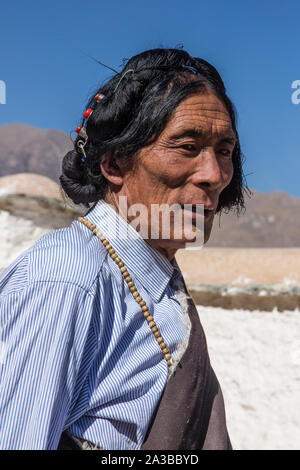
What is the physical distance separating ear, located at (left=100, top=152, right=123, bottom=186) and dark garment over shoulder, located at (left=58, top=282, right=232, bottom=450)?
291 mm

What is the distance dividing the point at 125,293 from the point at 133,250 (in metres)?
0.11

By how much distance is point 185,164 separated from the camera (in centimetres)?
93

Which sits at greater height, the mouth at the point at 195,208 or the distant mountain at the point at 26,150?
the mouth at the point at 195,208

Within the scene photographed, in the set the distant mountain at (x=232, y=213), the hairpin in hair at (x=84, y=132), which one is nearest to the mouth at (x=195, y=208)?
the hairpin in hair at (x=84, y=132)

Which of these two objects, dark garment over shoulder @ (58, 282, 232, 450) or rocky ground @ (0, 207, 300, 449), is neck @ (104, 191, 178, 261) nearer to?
dark garment over shoulder @ (58, 282, 232, 450)

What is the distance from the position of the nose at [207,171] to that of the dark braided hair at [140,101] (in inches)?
3.7

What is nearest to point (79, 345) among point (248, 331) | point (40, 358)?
point (40, 358)

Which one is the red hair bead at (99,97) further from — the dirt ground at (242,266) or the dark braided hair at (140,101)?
the dirt ground at (242,266)

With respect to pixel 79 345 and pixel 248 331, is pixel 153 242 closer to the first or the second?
pixel 79 345

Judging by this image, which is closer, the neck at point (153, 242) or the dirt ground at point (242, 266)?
the neck at point (153, 242)

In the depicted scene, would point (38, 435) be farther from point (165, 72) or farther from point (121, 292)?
point (165, 72)

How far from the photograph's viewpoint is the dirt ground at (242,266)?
3.02 metres

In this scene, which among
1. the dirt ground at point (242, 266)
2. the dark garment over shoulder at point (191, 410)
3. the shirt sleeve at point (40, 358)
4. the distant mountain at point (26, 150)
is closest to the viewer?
the shirt sleeve at point (40, 358)
